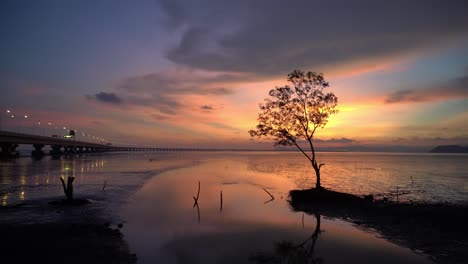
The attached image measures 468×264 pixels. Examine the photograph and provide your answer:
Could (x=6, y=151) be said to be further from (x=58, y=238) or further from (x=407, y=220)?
(x=407, y=220)

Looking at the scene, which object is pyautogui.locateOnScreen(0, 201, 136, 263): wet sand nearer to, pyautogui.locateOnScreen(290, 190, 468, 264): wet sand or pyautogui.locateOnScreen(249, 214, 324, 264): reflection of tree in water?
pyautogui.locateOnScreen(249, 214, 324, 264): reflection of tree in water

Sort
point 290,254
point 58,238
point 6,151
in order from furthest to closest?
1. point 6,151
2. point 58,238
3. point 290,254

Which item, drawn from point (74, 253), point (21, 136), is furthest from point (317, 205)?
point (21, 136)

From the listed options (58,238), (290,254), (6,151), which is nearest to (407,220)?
(290,254)

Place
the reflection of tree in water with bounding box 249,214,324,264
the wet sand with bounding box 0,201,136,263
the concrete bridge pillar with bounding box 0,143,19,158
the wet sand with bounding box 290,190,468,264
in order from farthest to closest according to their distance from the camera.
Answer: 1. the concrete bridge pillar with bounding box 0,143,19,158
2. the wet sand with bounding box 290,190,468,264
3. the reflection of tree in water with bounding box 249,214,324,264
4. the wet sand with bounding box 0,201,136,263

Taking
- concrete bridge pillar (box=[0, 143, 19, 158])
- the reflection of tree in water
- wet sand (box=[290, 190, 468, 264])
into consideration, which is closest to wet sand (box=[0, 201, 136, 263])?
the reflection of tree in water

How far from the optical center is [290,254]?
19.5m

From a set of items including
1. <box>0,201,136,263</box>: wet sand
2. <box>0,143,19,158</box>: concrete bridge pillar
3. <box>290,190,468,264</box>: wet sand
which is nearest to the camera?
<box>0,201,136,263</box>: wet sand

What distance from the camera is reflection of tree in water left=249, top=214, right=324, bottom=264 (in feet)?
60.0

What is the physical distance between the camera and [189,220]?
28875mm

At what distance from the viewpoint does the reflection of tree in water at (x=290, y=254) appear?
1830 cm

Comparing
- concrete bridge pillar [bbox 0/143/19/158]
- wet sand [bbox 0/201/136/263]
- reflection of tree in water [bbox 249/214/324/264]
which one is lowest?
reflection of tree in water [bbox 249/214/324/264]

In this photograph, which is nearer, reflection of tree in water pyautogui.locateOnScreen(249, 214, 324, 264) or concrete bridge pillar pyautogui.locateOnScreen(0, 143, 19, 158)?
reflection of tree in water pyautogui.locateOnScreen(249, 214, 324, 264)

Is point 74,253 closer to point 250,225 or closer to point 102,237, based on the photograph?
point 102,237
